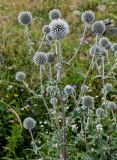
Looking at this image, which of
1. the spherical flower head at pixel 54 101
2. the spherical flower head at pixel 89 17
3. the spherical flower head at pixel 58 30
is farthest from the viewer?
the spherical flower head at pixel 89 17

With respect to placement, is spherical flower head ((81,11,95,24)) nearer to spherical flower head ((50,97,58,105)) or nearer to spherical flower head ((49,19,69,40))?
spherical flower head ((49,19,69,40))

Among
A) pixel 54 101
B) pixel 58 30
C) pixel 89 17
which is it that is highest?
pixel 89 17

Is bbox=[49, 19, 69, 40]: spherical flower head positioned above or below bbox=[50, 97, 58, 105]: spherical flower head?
above

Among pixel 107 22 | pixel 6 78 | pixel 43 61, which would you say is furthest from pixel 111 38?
pixel 43 61

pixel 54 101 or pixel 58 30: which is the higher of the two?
pixel 58 30

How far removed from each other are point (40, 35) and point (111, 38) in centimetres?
108

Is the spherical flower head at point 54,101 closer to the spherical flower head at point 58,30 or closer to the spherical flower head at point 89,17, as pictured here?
the spherical flower head at point 58,30

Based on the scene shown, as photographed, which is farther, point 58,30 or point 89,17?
point 89,17

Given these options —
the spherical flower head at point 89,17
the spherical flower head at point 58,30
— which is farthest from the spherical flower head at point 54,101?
the spherical flower head at point 89,17

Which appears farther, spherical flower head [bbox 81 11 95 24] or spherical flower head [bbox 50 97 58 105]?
spherical flower head [bbox 81 11 95 24]

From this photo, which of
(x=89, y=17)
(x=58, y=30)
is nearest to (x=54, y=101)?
(x=58, y=30)

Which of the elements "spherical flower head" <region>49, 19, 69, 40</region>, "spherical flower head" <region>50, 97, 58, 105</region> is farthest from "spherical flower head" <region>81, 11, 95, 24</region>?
"spherical flower head" <region>50, 97, 58, 105</region>

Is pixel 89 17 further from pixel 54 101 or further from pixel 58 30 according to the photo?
pixel 54 101

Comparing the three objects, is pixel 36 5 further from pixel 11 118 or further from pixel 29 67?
pixel 11 118
